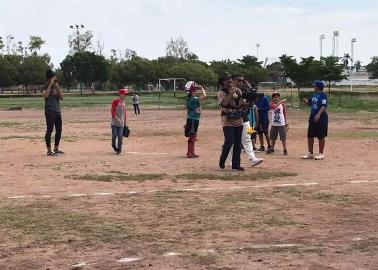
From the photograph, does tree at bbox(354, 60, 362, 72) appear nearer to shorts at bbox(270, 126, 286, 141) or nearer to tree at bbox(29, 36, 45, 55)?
tree at bbox(29, 36, 45, 55)

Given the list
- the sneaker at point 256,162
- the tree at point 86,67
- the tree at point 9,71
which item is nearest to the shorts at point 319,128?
the sneaker at point 256,162

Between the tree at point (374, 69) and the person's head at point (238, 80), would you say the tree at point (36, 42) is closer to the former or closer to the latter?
the tree at point (374, 69)

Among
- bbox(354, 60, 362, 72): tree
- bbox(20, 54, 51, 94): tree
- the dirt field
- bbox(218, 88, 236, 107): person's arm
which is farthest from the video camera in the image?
Result: bbox(354, 60, 362, 72): tree

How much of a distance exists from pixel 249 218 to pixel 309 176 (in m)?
3.57

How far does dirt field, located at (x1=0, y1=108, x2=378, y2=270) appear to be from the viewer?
5281 mm

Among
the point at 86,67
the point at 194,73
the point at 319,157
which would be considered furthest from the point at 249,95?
the point at 86,67

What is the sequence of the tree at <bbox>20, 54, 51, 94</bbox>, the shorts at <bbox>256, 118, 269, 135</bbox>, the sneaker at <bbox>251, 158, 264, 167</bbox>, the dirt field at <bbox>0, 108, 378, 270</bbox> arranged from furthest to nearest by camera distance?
the tree at <bbox>20, 54, 51, 94</bbox>
the shorts at <bbox>256, 118, 269, 135</bbox>
the sneaker at <bbox>251, 158, 264, 167</bbox>
the dirt field at <bbox>0, 108, 378, 270</bbox>

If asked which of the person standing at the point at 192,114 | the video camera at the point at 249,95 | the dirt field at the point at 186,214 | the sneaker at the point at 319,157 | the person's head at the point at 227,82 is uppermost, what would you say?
the person's head at the point at 227,82

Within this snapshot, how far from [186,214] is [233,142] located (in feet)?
12.9

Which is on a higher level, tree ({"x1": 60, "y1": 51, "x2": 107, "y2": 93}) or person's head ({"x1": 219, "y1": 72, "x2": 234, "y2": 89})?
tree ({"x1": 60, "y1": 51, "x2": 107, "y2": 93})

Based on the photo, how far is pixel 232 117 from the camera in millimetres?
10719

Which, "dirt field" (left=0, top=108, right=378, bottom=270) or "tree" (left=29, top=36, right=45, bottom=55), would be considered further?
"tree" (left=29, top=36, right=45, bottom=55)

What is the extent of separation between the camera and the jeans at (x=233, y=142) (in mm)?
10750

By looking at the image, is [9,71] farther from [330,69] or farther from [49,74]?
[49,74]
